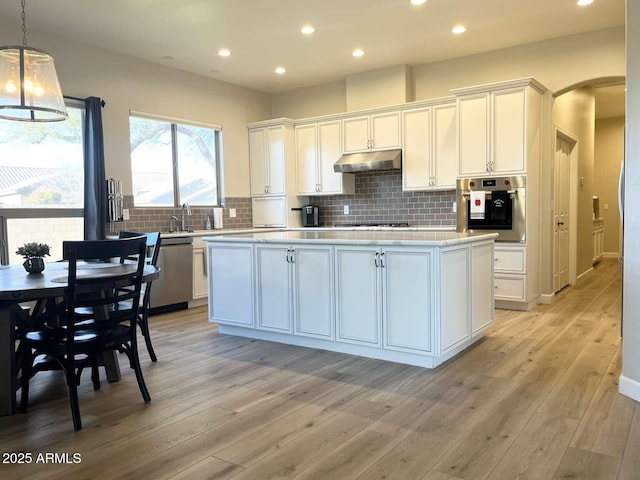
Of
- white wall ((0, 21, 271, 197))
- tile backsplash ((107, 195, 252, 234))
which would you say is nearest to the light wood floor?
tile backsplash ((107, 195, 252, 234))

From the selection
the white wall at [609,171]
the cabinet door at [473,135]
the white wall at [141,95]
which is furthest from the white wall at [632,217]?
the white wall at [609,171]

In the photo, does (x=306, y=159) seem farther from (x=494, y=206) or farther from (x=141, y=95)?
(x=494, y=206)

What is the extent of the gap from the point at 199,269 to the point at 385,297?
10.4ft

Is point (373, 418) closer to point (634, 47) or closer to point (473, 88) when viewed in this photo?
point (634, 47)

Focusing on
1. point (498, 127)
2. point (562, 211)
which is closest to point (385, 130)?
point (498, 127)

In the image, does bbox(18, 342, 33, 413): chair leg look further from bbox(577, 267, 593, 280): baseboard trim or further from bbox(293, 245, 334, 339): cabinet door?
bbox(577, 267, 593, 280): baseboard trim

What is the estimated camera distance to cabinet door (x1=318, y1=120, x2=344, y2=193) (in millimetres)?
6855

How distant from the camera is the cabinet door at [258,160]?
24.1ft

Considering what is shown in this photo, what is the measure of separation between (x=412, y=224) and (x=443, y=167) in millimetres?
981

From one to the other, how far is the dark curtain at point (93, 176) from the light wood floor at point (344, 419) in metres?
2.06

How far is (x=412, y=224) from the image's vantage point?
667 centimetres

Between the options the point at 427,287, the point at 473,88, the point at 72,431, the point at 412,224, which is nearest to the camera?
the point at 72,431

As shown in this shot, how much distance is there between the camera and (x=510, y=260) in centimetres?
543

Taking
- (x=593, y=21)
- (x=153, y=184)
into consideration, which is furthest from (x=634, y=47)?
(x=153, y=184)
